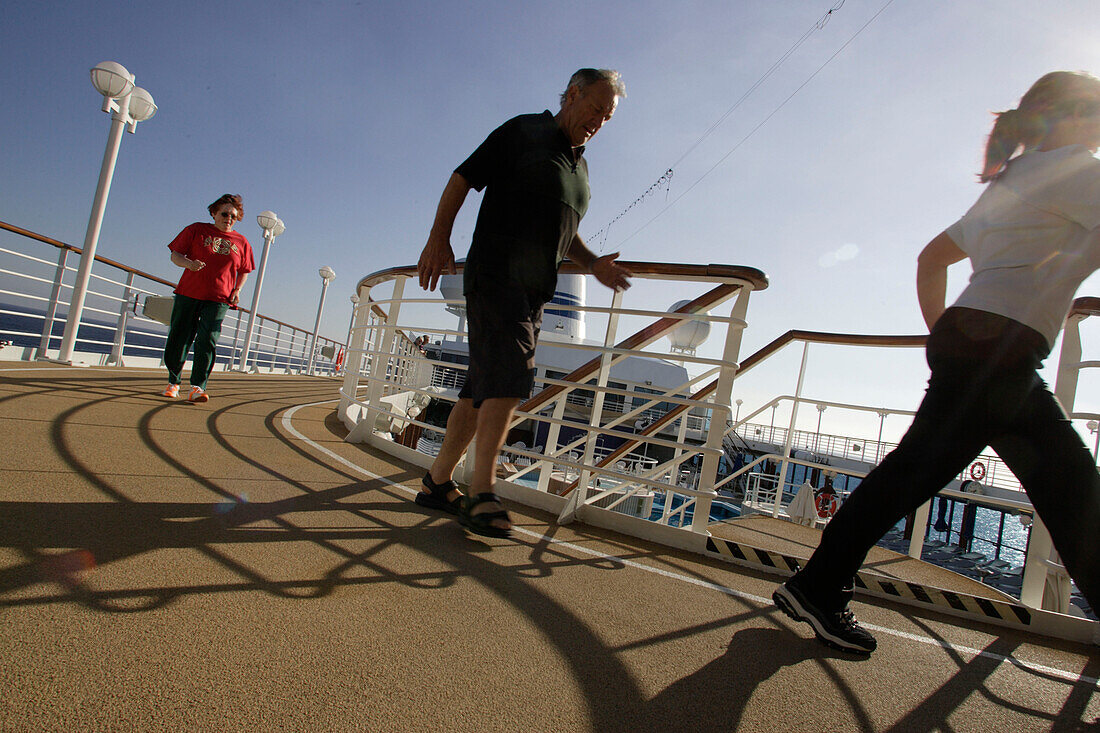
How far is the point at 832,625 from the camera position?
113cm

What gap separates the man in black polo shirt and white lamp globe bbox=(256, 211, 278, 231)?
29.8 ft

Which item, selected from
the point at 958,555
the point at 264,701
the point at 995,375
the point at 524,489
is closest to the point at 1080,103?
the point at 995,375

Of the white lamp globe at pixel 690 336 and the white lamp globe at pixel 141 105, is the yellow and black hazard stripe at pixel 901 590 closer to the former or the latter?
the white lamp globe at pixel 141 105

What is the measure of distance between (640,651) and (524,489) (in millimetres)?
1261

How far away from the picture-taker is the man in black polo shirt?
1.43 m

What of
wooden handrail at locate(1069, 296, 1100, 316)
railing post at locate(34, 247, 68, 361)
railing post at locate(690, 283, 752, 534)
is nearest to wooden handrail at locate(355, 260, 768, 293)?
railing post at locate(690, 283, 752, 534)

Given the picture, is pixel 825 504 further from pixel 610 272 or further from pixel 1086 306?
pixel 610 272

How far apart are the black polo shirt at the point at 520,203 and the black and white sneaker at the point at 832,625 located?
986mm

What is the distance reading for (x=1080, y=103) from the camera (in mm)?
1105

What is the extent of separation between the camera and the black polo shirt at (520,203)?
1.47 metres

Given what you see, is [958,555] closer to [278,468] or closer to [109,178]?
[278,468]

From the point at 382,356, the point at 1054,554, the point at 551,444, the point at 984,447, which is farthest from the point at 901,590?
the point at 382,356

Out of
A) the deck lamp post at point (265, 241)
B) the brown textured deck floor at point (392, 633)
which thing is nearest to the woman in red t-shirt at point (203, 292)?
the brown textured deck floor at point (392, 633)

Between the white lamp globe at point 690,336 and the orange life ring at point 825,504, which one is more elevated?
the white lamp globe at point 690,336
